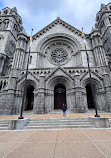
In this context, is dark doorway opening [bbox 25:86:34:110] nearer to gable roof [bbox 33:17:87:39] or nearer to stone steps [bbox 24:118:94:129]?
stone steps [bbox 24:118:94:129]

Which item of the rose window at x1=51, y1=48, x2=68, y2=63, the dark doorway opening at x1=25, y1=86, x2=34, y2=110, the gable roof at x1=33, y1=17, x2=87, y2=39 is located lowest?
the dark doorway opening at x1=25, y1=86, x2=34, y2=110

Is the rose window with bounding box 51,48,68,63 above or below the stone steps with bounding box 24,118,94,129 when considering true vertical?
above

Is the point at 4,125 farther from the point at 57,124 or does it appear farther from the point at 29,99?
the point at 29,99

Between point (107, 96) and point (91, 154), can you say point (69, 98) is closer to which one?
point (107, 96)

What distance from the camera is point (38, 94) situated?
13758mm

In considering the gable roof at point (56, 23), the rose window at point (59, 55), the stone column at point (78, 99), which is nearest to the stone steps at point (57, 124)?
the stone column at point (78, 99)

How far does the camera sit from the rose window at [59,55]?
21.8 meters

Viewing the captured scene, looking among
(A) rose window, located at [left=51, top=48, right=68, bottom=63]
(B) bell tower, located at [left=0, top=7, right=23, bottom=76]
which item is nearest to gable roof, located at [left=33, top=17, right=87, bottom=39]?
(A) rose window, located at [left=51, top=48, right=68, bottom=63]

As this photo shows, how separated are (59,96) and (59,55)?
40.3 feet

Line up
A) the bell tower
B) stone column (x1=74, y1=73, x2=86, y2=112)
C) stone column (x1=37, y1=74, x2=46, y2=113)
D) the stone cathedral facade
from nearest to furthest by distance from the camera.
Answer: stone column (x1=74, y1=73, x2=86, y2=112), stone column (x1=37, y1=74, x2=46, y2=113), the stone cathedral facade, the bell tower

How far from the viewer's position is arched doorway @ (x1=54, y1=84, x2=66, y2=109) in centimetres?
1716

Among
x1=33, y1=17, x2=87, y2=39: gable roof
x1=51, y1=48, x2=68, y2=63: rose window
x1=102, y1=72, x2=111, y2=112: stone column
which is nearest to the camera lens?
x1=102, y1=72, x2=111, y2=112: stone column

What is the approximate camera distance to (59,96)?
1753cm

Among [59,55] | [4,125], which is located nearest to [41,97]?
[4,125]
